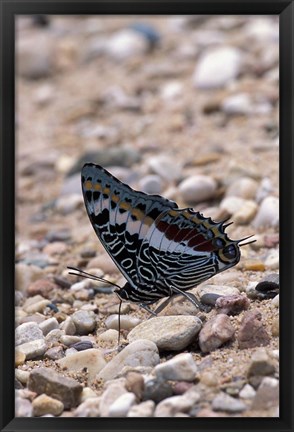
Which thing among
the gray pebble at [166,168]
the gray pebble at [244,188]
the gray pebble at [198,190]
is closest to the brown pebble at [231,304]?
the gray pebble at [244,188]

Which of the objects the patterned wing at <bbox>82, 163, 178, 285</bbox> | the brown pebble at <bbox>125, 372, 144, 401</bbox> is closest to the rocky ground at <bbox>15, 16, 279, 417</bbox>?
the brown pebble at <bbox>125, 372, 144, 401</bbox>

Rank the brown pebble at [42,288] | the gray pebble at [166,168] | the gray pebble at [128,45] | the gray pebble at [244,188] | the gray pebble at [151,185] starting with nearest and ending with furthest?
the brown pebble at [42,288], the gray pebble at [244,188], the gray pebble at [151,185], the gray pebble at [166,168], the gray pebble at [128,45]

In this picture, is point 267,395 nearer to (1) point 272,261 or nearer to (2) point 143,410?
(2) point 143,410

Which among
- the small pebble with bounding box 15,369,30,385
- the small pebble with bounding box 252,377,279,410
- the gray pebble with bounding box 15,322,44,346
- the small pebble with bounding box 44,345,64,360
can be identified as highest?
the gray pebble with bounding box 15,322,44,346

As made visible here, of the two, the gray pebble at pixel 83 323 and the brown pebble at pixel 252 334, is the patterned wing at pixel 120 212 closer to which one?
the gray pebble at pixel 83 323

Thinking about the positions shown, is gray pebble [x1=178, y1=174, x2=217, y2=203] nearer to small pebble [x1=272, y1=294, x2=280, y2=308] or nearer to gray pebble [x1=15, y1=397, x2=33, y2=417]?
small pebble [x1=272, y1=294, x2=280, y2=308]
